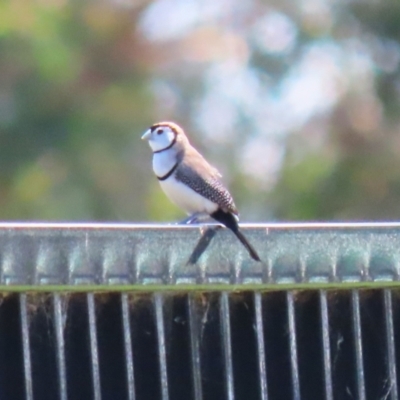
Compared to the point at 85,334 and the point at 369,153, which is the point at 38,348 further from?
the point at 369,153

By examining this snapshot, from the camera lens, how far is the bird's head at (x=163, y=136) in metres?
7.21

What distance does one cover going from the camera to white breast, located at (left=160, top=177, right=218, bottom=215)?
6.52m

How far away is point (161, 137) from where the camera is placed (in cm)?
728

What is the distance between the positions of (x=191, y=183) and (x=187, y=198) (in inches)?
2.9

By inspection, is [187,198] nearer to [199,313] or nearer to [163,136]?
[163,136]

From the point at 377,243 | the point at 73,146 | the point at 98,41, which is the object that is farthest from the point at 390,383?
the point at 98,41

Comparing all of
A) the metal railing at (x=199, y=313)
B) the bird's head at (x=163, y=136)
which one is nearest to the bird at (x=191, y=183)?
the bird's head at (x=163, y=136)

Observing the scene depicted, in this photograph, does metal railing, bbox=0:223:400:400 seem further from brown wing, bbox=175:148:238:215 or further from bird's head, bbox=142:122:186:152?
bird's head, bbox=142:122:186:152

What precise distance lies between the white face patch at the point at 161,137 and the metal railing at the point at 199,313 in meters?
2.73

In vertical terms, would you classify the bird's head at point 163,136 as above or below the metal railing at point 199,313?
above

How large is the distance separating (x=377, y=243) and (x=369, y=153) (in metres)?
12.1

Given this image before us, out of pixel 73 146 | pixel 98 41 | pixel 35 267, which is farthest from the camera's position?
pixel 98 41

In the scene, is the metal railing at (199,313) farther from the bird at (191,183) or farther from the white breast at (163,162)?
the white breast at (163,162)

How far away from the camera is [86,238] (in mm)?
4258
